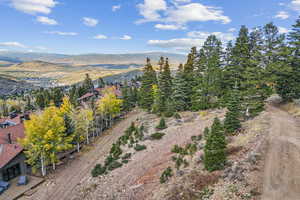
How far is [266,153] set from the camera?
14945mm

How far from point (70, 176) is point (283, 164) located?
83.2 ft

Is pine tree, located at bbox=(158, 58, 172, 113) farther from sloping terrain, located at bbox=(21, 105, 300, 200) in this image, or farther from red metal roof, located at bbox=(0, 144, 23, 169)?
red metal roof, located at bbox=(0, 144, 23, 169)

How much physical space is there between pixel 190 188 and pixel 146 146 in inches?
556

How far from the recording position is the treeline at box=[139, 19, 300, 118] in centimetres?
2523

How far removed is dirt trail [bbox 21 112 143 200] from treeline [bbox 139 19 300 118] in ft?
50.6

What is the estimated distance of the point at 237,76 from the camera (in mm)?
30984

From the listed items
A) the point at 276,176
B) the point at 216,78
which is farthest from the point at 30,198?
the point at 216,78

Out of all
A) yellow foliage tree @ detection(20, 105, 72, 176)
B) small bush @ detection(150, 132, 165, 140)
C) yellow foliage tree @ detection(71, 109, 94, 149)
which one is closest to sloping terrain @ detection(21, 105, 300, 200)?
small bush @ detection(150, 132, 165, 140)

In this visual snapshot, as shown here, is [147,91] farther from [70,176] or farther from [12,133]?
[12,133]

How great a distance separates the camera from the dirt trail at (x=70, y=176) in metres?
21.3

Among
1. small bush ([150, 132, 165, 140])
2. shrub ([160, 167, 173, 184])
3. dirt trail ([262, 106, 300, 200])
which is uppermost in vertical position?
dirt trail ([262, 106, 300, 200])

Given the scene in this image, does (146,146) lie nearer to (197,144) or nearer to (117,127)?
(197,144)

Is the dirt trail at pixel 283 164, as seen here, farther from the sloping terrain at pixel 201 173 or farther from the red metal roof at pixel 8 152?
the red metal roof at pixel 8 152

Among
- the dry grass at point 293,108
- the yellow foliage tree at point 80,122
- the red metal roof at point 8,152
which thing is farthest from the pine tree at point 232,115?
the red metal roof at point 8,152
